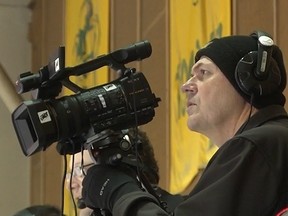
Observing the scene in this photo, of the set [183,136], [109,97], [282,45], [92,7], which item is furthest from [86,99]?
[92,7]

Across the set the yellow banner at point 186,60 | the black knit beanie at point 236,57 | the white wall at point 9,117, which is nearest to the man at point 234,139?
the black knit beanie at point 236,57

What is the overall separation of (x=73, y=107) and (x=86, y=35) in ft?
12.6

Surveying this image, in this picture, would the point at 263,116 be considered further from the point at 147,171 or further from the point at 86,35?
the point at 86,35

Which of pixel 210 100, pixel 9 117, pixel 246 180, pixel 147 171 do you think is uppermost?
pixel 210 100

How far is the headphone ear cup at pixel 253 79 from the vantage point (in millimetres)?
1714

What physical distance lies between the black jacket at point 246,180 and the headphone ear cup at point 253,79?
6.2 inches

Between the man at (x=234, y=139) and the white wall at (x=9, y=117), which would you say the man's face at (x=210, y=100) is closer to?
the man at (x=234, y=139)

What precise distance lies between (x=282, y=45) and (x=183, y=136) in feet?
2.90

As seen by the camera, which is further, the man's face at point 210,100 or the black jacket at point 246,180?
the man's face at point 210,100

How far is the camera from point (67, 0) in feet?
19.8

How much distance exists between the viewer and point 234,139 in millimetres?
1557

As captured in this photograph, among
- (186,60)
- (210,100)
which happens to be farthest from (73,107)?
(186,60)

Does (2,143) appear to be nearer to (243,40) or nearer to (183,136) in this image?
(183,136)

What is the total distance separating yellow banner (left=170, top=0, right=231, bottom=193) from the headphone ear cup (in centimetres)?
179
